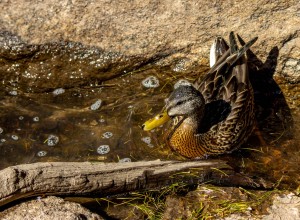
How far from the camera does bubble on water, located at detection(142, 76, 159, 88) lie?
695 cm

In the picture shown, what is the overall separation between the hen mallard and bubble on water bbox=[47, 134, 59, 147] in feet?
3.92

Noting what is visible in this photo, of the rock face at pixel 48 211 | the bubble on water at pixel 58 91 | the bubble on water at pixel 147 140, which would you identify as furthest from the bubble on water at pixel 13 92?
the rock face at pixel 48 211

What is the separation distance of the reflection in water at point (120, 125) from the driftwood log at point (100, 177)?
707 mm

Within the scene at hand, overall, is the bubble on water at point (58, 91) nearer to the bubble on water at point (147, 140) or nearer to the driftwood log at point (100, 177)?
the bubble on water at point (147, 140)

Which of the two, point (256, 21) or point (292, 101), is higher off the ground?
point (256, 21)

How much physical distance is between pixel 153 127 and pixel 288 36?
193 cm

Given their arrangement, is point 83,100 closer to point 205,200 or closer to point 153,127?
point 153,127

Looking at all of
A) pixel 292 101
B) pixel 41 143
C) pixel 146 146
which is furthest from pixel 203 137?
pixel 41 143

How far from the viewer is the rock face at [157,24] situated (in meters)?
6.58

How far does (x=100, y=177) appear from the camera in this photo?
497 centimetres

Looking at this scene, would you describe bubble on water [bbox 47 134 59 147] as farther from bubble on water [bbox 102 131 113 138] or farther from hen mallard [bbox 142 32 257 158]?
hen mallard [bbox 142 32 257 158]

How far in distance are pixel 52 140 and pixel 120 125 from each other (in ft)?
2.50

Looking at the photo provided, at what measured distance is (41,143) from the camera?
622 centimetres

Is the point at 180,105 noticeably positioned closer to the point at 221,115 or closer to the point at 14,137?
the point at 221,115
